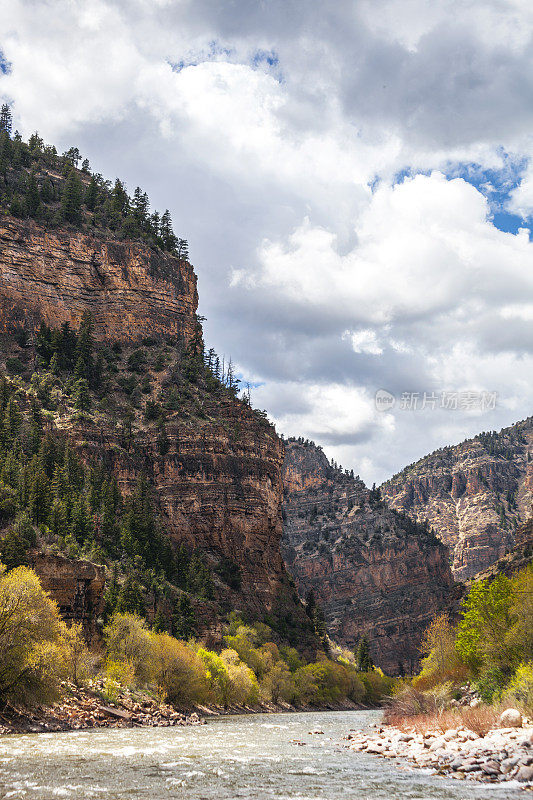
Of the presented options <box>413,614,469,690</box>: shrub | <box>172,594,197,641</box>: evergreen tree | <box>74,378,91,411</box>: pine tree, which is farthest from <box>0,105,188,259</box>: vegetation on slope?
<box>413,614,469,690</box>: shrub

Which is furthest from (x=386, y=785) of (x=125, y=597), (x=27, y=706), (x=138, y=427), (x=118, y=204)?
(x=118, y=204)

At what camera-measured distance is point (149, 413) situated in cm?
14525

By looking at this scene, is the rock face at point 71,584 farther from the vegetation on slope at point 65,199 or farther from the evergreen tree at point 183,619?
the vegetation on slope at point 65,199

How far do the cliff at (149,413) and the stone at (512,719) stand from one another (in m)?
75.7

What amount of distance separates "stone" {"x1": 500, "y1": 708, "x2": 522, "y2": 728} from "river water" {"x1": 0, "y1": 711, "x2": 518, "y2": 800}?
7924mm

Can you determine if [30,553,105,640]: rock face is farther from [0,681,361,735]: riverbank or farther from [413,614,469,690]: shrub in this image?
[413,614,469,690]: shrub

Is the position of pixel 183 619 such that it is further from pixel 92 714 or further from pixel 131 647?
pixel 92 714

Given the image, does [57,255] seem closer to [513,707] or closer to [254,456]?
[254,456]

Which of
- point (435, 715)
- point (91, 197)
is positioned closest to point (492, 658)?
point (435, 715)

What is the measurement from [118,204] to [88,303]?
120 ft

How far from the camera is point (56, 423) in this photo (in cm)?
12962

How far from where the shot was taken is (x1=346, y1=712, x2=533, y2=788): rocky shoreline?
93.1 ft

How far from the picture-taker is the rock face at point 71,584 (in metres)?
67.5

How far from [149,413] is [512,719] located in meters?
116
